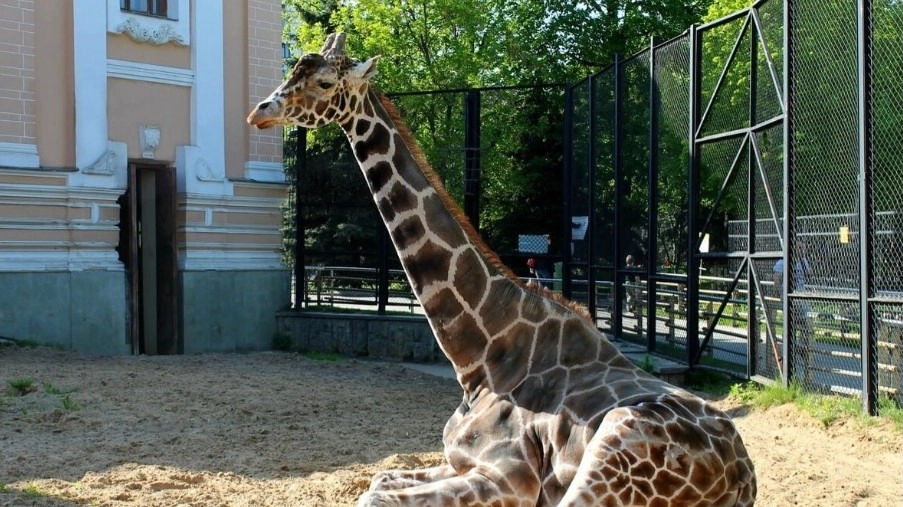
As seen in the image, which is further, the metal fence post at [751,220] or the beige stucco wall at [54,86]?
the beige stucco wall at [54,86]

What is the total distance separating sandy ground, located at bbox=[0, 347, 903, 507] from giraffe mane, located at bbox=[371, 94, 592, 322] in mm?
2201

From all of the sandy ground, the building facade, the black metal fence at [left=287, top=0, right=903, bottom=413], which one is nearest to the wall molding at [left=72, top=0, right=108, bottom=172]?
the building facade

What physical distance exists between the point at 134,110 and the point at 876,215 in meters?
11.3

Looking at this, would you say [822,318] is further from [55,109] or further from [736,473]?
[55,109]

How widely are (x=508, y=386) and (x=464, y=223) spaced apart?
91cm

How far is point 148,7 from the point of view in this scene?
1617cm

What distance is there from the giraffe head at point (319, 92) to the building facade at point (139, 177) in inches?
423

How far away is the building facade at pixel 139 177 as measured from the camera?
48.3 feet

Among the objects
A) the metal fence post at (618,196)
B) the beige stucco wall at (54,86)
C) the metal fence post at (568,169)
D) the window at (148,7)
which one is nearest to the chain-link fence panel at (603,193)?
the metal fence post at (618,196)

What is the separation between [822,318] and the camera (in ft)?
30.1

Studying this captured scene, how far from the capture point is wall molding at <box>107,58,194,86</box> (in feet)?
51.1

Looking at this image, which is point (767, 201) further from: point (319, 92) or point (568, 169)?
point (319, 92)

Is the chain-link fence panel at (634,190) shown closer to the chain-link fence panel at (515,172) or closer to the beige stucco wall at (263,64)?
the chain-link fence panel at (515,172)

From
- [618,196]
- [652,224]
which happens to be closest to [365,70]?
[652,224]
